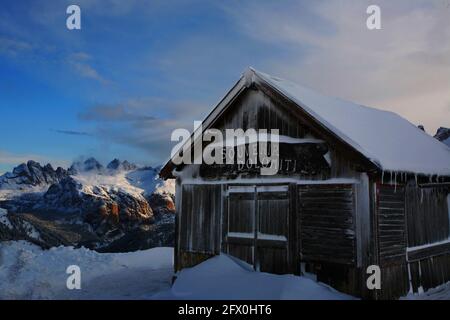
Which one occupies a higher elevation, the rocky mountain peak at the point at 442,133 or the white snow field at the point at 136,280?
the rocky mountain peak at the point at 442,133

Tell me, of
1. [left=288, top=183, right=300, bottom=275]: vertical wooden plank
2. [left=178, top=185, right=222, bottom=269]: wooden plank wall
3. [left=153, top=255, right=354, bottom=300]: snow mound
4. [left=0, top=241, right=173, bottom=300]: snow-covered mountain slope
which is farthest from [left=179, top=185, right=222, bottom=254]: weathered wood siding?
[left=288, top=183, right=300, bottom=275]: vertical wooden plank

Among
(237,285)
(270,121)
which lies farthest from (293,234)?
(270,121)

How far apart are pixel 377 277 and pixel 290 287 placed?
183 centimetres

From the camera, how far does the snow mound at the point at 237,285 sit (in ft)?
28.4

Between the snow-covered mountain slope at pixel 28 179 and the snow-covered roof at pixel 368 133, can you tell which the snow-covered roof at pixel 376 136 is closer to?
the snow-covered roof at pixel 368 133

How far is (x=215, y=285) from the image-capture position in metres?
9.73

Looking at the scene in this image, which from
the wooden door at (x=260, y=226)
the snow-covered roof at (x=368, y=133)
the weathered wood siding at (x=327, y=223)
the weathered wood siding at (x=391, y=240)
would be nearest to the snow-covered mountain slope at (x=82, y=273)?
the wooden door at (x=260, y=226)

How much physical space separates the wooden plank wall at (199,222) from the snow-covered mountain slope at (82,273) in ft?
4.74

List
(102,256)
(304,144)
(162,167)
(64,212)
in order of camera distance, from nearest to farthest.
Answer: (304,144)
(162,167)
(102,256)
(64,212)

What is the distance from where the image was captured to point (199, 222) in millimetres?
11930
